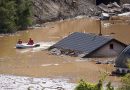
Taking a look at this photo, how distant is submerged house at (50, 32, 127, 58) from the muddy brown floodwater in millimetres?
1262

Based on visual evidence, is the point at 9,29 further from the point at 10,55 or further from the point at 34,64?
the point at 34,64

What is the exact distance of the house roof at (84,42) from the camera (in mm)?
41656

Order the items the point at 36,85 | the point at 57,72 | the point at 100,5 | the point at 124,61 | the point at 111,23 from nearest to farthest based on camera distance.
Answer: the point at 36,85 → the point at 124,61 → the point at 57,72 → the point at 111,23 → the point at 100,5

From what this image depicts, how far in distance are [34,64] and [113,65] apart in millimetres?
6305

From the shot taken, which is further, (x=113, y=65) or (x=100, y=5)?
(x=100, y=5)

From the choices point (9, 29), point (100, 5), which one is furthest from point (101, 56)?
point (100, 5)

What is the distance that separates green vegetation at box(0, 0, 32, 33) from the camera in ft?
191

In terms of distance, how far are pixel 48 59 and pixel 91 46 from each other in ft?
12.1

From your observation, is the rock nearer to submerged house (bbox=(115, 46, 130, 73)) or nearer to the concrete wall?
the concrete wall

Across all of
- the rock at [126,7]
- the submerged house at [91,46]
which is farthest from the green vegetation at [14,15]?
the rock at [126,7]

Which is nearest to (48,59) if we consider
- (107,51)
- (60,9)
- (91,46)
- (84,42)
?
(91,46)

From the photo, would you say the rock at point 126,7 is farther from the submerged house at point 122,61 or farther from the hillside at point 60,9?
the submerged house at point 122,61

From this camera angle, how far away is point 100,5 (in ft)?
258

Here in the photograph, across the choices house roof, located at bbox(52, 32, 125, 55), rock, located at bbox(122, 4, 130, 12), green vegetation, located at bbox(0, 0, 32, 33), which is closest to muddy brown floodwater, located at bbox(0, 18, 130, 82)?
house roof, located at bbox(52, 32, 125, 55)
